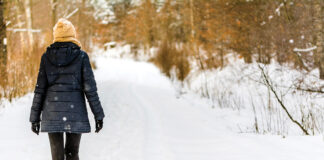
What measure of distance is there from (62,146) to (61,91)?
554 millimetres

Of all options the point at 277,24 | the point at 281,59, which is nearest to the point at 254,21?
the point at 277,24

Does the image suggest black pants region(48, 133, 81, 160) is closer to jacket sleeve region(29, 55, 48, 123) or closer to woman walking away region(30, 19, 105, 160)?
woman walking away region(30, 19, 105, 160)

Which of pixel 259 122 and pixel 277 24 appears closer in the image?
pixel 259 122

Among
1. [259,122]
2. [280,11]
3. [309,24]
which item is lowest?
[259,122]

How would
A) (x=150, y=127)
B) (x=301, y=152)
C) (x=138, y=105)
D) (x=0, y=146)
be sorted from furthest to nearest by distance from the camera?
(x=138, y=105) < (x=150, y=127) < (x=0, y=146) < (x=301, y=152)

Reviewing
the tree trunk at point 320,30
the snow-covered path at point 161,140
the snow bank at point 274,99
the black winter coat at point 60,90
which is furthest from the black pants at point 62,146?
the tree trunk at point 320,30

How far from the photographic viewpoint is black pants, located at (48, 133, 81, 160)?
2.51 meters

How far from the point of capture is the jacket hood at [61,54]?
2434mm

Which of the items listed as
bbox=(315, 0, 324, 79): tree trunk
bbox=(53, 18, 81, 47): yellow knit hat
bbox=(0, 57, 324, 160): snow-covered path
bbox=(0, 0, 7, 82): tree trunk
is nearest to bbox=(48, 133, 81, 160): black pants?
bbox=(53, 18, 81, 47): yellow knit hat

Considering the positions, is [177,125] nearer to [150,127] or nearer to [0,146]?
[150,127]

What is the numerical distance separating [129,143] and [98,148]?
20.7 inches

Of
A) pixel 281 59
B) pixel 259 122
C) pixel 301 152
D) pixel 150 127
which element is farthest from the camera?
pixel 281 59

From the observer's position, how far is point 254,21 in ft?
35.2

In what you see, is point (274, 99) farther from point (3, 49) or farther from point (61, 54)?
point (3, 49)
